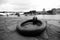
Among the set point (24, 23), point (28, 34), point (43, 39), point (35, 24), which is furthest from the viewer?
point (24, 23)

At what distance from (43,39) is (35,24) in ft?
4.05

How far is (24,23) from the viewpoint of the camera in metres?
4.50

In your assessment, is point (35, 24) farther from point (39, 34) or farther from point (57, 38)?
point (57, 38)

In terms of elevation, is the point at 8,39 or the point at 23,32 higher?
the point at 23,32

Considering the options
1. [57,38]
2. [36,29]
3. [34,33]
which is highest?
[36,29]

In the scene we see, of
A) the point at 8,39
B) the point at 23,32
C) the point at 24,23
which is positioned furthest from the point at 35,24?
the point at 8,39

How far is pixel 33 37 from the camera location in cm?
328

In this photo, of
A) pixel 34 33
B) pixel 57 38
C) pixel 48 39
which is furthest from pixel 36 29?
pixel 57 38

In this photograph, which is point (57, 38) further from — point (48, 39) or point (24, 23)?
point (24, 23)

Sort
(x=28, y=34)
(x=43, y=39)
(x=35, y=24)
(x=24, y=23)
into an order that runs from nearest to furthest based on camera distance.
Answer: (x=43, y=39) < (x=28, y=34) < (x=35, y=24) < (x=24, y=23)

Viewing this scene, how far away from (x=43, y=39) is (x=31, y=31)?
2.13ft

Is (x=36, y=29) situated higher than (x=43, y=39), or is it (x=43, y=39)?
(x=36, y=29)

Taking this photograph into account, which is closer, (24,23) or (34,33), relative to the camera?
(34,33)

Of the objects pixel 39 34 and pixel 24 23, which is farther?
pixel 24 23
